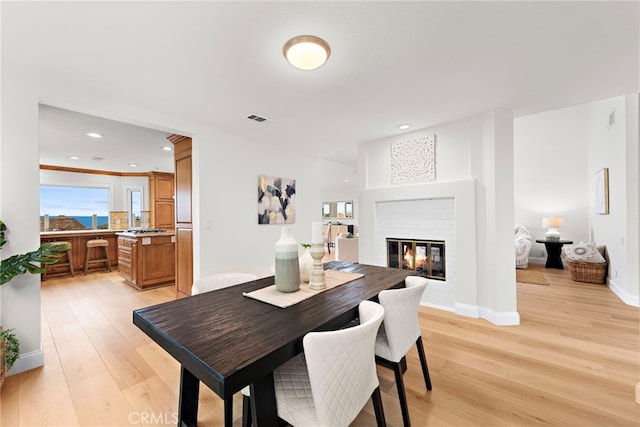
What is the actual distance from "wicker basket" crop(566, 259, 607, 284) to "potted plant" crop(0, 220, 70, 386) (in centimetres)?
670

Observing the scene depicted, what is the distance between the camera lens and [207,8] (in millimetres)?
1448

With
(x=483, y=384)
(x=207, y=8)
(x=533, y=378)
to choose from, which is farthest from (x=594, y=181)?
(x=207, y=8)

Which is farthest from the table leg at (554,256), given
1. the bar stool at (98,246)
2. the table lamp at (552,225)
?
the bar stool at (98,246)

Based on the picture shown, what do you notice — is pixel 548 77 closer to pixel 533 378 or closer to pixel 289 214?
pixel 533 378

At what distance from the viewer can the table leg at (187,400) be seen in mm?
1466

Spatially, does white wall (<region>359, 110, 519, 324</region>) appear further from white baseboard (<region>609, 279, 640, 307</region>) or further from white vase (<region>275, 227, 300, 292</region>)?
white vase (<region>275, 227, 300, 292</region>)

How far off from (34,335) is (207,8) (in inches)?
108

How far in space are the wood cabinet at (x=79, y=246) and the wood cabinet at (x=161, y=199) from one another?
36.4 inches

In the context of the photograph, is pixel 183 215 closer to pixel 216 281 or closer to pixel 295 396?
pixel 216 281

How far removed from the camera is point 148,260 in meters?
4.37

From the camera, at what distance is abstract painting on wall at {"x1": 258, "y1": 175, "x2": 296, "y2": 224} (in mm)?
3987

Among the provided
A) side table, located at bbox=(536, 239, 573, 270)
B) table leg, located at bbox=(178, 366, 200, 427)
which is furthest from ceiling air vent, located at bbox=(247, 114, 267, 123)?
side table, located at bbox=(536, 239, 573, 270)

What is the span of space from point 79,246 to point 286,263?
19.9 ft
